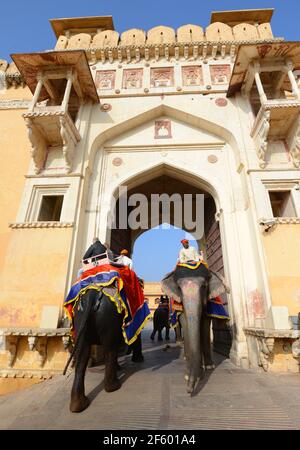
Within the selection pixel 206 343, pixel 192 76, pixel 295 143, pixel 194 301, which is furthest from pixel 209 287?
pixel 192 76

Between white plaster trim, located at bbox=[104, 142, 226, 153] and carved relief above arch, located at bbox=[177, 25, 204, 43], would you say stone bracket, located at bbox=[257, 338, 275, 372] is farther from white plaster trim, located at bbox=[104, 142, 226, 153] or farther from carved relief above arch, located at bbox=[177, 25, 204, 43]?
carved relief above arch, located at bbox=[177, 25, 204, 43]

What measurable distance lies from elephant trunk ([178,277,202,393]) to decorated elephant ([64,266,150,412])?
0.89 metres

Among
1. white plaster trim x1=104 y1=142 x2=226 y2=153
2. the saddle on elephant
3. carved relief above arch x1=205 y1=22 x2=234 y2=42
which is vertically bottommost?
the saddle on elephant

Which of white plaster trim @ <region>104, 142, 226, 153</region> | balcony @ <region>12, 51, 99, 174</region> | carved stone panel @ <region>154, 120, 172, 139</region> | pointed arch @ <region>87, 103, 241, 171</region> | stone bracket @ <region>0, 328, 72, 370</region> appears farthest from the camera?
carved stone panel @ <region>154, 120, 172, 139</region>

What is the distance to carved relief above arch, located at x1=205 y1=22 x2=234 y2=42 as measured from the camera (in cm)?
886

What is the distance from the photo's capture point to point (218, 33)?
9023mm

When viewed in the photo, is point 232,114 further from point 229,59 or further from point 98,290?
point 98,290

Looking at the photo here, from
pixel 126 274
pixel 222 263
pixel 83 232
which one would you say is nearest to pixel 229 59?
pixel 222 263

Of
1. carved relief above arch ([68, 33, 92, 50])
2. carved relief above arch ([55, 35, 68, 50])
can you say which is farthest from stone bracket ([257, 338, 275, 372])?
carved relief above arch ([55, 35, 68, 50])

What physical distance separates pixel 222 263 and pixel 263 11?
10892mm

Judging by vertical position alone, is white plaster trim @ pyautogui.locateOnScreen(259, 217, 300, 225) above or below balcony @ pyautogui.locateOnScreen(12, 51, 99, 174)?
below

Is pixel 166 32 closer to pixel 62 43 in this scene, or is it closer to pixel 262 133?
pixel 62 43

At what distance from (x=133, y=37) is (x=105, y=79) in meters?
2.35

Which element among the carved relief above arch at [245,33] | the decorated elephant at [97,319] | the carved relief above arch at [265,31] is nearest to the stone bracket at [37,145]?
the decorated elephant at [97,319]
